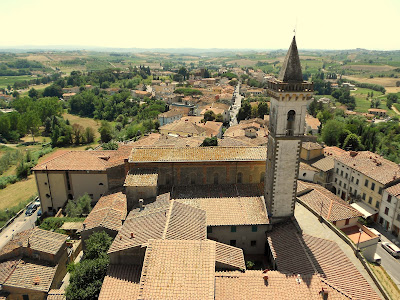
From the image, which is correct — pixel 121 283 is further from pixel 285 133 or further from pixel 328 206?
pixel 328 206

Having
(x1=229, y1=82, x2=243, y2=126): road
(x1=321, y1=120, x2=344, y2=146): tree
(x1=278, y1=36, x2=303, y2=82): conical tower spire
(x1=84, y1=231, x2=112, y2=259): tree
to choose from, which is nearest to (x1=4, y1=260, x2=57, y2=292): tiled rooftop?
(x1=84, y1=231, x2=112, y2=259): tree

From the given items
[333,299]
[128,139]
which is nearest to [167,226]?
[333,299]

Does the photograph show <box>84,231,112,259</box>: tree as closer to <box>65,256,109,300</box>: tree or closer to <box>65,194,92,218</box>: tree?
<box>65,256,109,300</box>: tree

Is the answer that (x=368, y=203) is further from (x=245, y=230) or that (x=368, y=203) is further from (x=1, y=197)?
(x=1, y=197)

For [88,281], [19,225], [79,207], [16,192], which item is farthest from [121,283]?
[16,192]

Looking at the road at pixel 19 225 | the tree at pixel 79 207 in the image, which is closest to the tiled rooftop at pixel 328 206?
the tree at pixel 79 207

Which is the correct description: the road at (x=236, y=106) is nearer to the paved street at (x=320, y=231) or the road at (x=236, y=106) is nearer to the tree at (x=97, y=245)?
the paved street at (x=320, y=231)

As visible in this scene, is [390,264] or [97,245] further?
[390,264]
